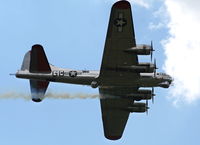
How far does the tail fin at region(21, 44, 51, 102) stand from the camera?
41228 mm

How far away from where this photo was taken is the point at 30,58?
41.7 metres

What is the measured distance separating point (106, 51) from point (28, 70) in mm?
7493

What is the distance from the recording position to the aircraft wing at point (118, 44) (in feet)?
123

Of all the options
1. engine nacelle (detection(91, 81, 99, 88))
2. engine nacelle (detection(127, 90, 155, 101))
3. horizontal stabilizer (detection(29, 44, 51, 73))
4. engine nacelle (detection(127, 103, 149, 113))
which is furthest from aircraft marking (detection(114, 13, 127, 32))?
engine nacelle (detection(127, 103, 149, 113))

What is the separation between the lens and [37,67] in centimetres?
4181

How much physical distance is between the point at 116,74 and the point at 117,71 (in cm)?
40

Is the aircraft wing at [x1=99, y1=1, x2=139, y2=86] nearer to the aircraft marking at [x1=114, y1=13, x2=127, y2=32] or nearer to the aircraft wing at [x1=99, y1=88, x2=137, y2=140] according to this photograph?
the aircraft marking at [x1=114, y1=13, x2=127, y2=32]

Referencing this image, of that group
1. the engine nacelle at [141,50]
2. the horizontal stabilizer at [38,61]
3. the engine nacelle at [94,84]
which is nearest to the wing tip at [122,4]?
the engine nacelle at [141,50]

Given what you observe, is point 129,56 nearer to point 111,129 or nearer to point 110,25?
point 110,25

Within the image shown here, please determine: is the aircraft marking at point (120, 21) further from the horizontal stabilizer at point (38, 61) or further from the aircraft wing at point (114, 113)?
the aircraft wing at point (114, 113)

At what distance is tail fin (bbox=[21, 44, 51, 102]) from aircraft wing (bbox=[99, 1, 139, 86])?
504cm

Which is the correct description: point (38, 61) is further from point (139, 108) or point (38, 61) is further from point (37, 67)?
point (139, 108)

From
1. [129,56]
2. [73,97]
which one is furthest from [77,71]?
[129,56]

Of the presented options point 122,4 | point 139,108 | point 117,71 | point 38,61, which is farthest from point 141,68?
point 38,61
